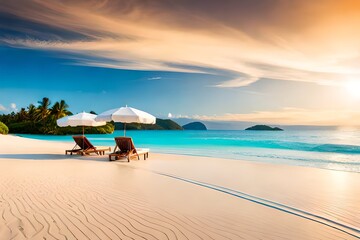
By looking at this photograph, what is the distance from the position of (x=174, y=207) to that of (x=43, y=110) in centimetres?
5923

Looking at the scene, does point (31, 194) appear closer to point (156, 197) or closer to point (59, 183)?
point (59, 183)

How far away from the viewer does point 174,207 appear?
14.2 ft

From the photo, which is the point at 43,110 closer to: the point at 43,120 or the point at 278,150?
the point at 43,120

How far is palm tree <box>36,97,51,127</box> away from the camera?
2171 inches

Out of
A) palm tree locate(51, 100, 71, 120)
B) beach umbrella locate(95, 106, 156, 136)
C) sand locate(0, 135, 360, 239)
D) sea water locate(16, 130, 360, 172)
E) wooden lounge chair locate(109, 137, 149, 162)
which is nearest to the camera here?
sand locate(0, 135, 360, 239)

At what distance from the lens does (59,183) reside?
6.07 m

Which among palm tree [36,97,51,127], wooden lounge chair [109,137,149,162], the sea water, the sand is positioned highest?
palm tree [36,97,51,127]

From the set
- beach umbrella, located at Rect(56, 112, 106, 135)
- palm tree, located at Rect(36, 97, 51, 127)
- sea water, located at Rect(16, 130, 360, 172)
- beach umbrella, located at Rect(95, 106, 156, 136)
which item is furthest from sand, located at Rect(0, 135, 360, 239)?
palm tree, located at Rect(36, 97, 51, 127)

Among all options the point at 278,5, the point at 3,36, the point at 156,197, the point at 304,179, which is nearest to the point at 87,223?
the point at 156,197

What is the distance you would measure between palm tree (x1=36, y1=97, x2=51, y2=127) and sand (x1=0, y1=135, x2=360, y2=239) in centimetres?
5329

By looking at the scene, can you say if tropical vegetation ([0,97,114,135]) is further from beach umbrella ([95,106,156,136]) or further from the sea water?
beach umbrella ([95,106,156,136])

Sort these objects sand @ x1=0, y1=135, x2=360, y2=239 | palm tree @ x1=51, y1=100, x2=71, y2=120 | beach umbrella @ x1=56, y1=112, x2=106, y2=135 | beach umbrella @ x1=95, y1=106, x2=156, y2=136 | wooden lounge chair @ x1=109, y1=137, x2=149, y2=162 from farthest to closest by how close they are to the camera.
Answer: palm tree @ x1=51, y1=100, x2=71, y2=120 → beach umbrella @ x1=56, y1=112, x2=106, y2=135 → beach umbrella @ x1=95, y1=106, x2=156, y2=136 → wooden lounge chair @ x1=109, y1=137, x2=149, y2=162 → sand @ x1=0, y1=135, x2=360, y2=239

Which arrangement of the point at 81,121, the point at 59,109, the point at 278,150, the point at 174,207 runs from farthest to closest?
1. the point at 59,109
2. the point at 278,150
3. the point at 81,121
4. the point at 174,207


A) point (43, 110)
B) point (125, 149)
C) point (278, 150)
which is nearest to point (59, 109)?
point (43, 110)
